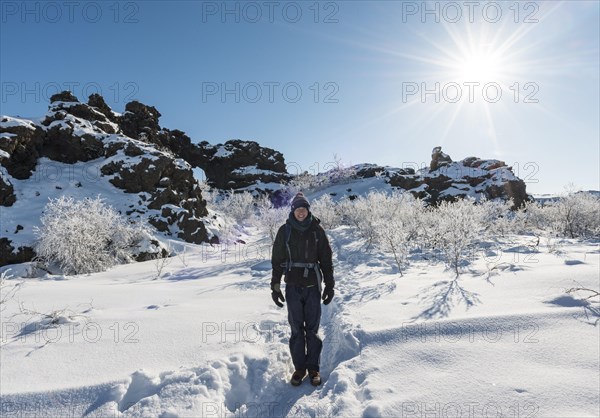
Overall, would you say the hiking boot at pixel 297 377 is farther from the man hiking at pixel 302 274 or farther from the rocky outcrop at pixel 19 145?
the rocky outcrop at pixel 19 145

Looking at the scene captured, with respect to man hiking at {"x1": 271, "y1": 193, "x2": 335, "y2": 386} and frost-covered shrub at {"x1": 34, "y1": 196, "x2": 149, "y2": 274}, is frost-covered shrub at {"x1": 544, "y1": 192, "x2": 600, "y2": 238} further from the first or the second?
frost-covered shrub at {"x1": 34, "y1": 196, "x2": 149, "y2": 274}

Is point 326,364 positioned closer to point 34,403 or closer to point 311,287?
point 311,287

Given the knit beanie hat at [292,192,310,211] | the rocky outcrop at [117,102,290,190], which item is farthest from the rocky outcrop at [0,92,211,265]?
the rocky outcrop at [117,102,290,190]

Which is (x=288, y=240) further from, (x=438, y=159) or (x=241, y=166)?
(x=241, y=166)

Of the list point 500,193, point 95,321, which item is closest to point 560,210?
point 95,321

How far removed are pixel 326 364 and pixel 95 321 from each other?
345 centimetres

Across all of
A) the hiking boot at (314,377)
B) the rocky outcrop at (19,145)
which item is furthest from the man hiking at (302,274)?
the rocky outcrop at (19,145)

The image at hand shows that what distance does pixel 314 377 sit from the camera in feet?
11.1

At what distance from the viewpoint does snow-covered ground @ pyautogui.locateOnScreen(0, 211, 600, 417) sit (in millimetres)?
2615

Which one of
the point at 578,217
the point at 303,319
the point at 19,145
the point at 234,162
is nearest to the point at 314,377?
the point at 303,319

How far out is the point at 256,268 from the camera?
10.6m

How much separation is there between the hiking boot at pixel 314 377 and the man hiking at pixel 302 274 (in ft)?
0.34

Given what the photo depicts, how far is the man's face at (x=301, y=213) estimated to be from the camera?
11.8ft

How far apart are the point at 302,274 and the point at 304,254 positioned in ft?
0.81
